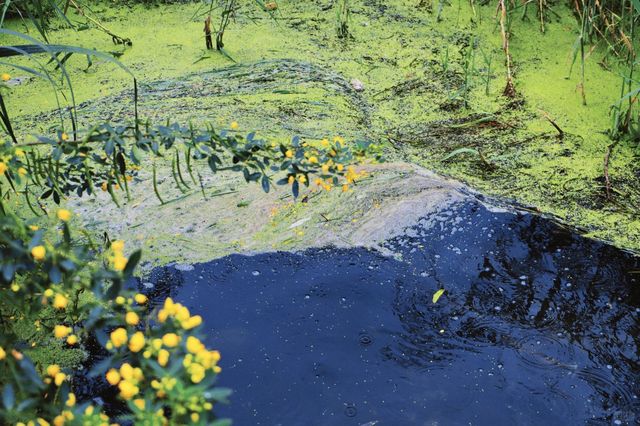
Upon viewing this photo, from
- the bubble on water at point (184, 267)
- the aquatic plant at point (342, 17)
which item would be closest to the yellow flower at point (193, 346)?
the bubble on water at point (184, 267)

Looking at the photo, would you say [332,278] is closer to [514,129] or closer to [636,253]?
[636,253]

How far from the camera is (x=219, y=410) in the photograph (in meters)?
1.28

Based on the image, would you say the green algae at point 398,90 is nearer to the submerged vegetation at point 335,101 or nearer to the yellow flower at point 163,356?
the submerged vegetation at point 335,101

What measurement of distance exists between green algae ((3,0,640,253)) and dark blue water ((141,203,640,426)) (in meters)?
0.16

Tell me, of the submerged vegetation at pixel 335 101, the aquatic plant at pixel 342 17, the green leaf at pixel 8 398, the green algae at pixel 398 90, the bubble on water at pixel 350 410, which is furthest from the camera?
the aquatic plant at pixel 342 17

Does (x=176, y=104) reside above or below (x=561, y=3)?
below

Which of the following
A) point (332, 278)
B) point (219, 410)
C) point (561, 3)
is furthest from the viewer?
point (561, 3)

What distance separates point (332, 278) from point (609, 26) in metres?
1.58

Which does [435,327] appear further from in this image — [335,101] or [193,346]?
[335,101]

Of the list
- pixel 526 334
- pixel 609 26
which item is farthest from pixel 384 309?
pixel 609 26

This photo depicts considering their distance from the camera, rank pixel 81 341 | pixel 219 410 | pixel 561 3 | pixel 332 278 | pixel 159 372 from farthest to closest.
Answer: pixel 561 3 < pixel 332 278 < pixel 81 341 < pixel 219 410 < pixel 159 372

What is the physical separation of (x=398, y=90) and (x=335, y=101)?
287mm

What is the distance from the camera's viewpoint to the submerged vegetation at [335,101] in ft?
5.09

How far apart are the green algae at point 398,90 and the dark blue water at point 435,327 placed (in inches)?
6.5
